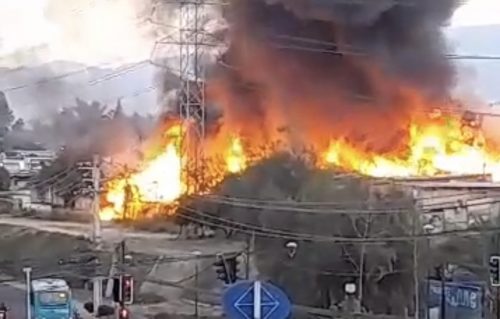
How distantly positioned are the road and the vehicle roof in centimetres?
88

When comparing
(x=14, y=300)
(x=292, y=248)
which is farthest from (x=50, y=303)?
(x=292, y=248)

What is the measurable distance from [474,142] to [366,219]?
15060 millimetres

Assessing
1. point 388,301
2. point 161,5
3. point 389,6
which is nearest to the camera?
point 388,301

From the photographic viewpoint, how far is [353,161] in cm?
3538

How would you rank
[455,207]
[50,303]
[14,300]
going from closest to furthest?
[50,303] → [14,300] → [455,207]

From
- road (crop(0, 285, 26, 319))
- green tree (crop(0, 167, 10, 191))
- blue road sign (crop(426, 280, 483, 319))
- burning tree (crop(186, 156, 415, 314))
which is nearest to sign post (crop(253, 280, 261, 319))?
blue road sign (crop(426, 280, 483, 319))

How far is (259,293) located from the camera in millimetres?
5527

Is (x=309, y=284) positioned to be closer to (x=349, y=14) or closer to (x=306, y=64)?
(x=349, y=14)

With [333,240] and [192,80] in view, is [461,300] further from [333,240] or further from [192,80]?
[192,80]

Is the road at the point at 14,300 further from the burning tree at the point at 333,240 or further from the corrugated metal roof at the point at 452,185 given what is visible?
the corrugated metal roof at the point at 452,185

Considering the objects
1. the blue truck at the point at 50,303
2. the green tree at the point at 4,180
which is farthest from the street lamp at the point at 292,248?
the green tree at the point at 4,180

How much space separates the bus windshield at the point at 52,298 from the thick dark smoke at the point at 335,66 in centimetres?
1322

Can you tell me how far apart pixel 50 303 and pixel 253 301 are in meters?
18.7

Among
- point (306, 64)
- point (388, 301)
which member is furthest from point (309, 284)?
point (306, 64)
